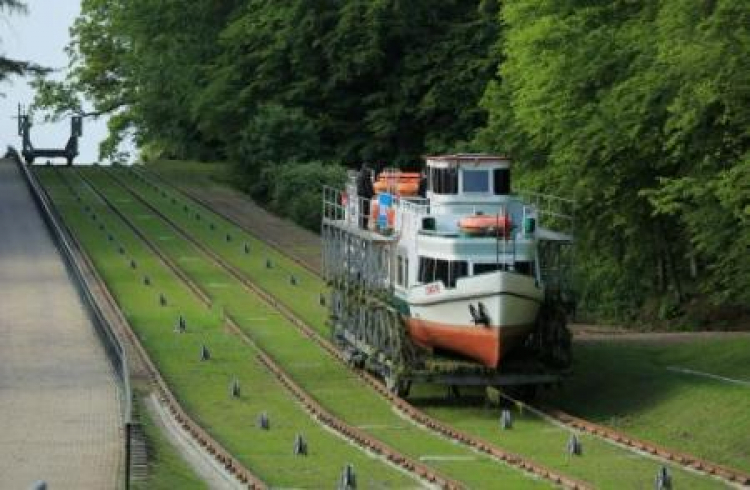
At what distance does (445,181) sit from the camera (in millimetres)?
40938

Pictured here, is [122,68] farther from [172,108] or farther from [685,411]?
[685,411]

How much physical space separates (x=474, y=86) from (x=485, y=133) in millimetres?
15136

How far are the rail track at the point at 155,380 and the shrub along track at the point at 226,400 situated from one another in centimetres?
4

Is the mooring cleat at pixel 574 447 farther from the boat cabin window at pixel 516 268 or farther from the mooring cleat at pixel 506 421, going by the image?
the boat cabin window at pixel 516 268

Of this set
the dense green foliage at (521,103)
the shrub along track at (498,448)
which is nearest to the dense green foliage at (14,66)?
the dense green foliage at (521,103)

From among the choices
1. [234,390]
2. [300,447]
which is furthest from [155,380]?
[300,447]

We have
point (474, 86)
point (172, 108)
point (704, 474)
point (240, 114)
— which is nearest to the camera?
point (704, 474)

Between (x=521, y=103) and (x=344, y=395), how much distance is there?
75.9ft

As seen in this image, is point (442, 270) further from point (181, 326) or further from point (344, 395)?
point (181, 326)

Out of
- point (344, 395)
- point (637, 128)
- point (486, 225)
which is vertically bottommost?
point (344, 395)

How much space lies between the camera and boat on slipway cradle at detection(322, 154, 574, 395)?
3772 centimetres

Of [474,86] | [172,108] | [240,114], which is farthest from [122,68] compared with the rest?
[474,86]

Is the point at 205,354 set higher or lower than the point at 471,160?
lower

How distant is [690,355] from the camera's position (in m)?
42.0
